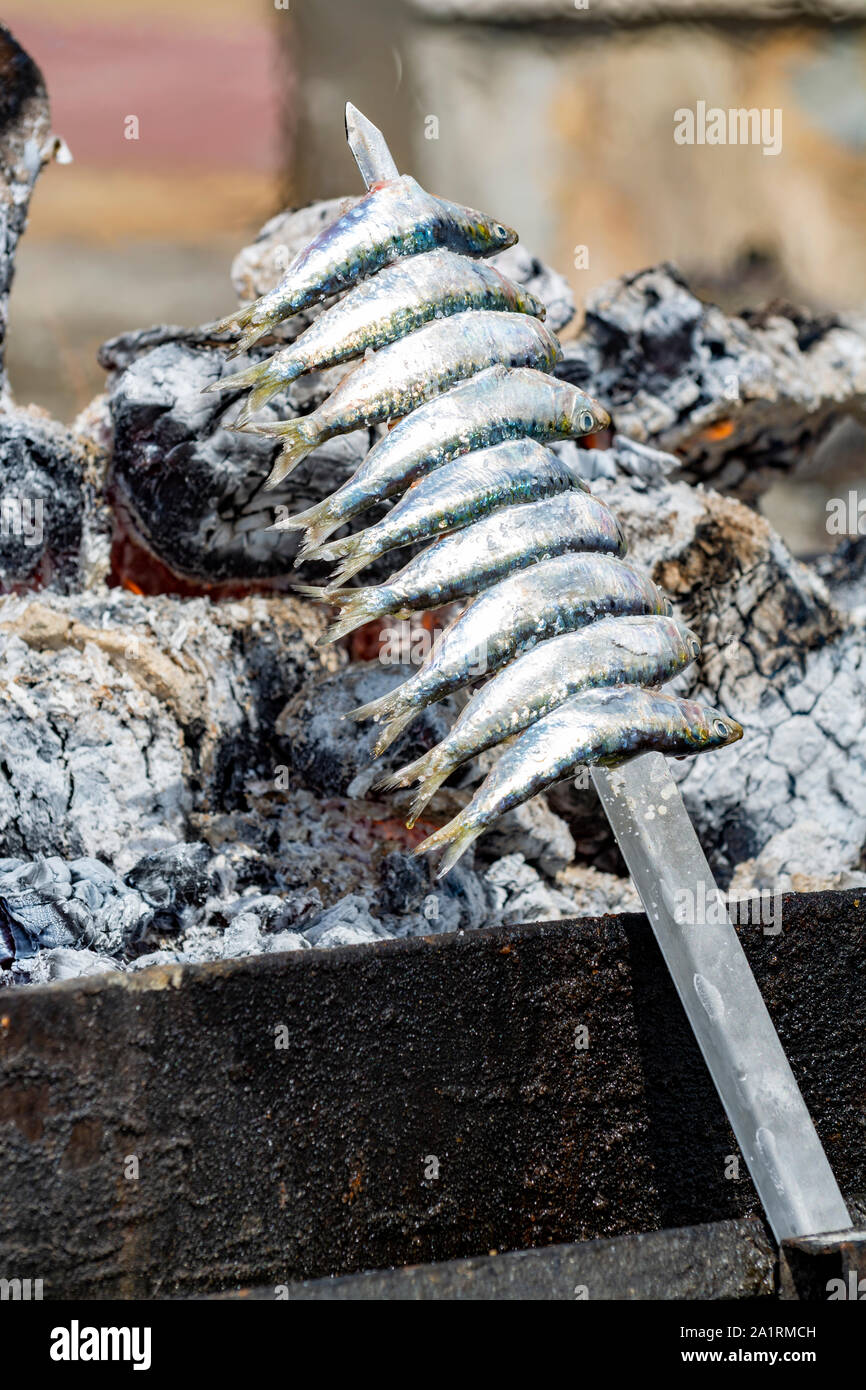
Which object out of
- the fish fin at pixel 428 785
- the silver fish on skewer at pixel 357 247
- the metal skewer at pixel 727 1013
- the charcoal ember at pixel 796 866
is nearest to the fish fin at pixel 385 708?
the fish fin at pixel 428 785

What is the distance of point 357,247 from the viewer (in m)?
1.87

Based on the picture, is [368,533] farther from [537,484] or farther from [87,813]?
[87,813]

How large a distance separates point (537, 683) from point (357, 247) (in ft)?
2.62

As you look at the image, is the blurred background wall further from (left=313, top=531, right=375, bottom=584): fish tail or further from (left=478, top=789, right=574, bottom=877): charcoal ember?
(left=313, top=531, right=375, bottom=584): fish tail

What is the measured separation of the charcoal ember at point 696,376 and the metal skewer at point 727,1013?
2.44 m

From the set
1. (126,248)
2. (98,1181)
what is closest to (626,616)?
(98,1181)

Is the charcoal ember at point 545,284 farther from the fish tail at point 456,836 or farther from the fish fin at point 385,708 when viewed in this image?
the fish tail at point 456,836

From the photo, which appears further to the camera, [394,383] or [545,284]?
[545,284]

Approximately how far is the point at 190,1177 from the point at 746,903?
3.03 ft

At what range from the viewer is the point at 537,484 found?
Result: 1862 mm

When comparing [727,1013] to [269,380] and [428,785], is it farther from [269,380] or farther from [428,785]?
[269,380]

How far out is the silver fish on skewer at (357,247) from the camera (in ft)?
6.07

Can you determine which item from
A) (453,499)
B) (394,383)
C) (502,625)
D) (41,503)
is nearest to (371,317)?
(394,383)

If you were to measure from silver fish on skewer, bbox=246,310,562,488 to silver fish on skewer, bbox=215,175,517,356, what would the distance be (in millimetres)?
142
